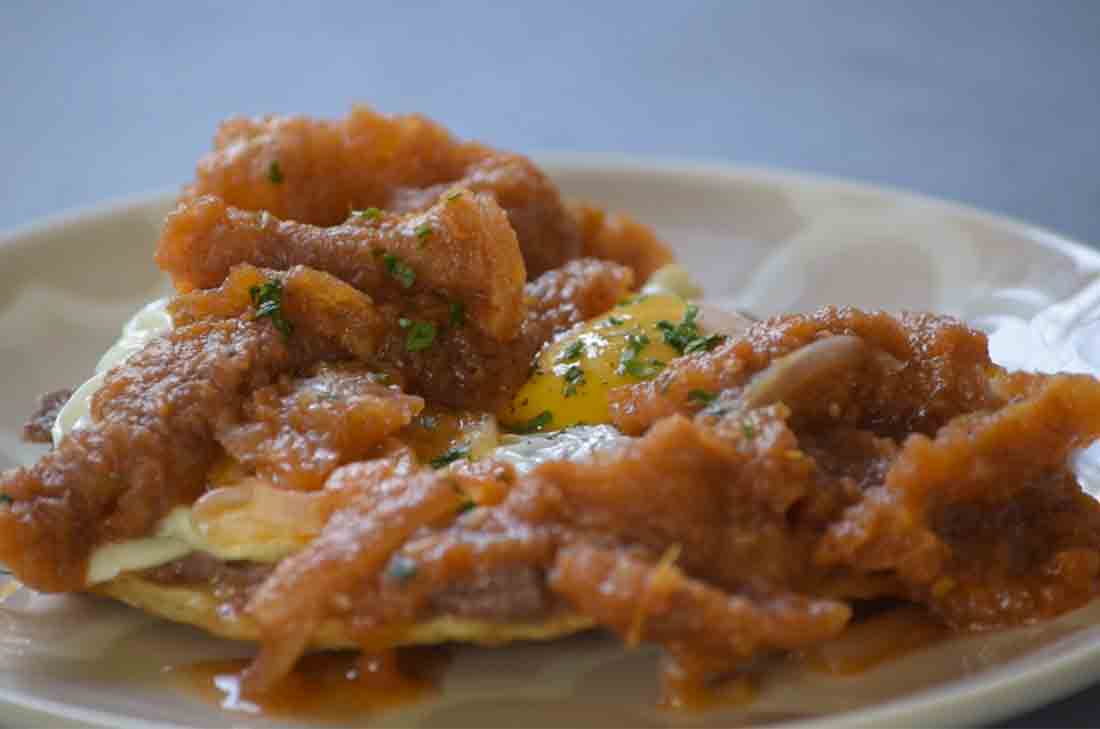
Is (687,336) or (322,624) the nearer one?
(322,624)

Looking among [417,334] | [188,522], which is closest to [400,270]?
[417,334]

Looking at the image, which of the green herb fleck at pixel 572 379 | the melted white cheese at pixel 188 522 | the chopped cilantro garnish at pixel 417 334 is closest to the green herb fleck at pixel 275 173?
the melted white cheese at pixel 188 522

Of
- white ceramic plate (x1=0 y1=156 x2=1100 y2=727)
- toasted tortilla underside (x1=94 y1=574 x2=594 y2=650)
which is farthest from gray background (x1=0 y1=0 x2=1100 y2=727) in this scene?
toasted tortilla underside (x1=94 y1=574 x2=594 y2=650)

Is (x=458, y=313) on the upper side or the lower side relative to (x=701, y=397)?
upper

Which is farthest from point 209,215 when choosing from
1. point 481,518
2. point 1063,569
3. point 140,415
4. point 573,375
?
point 1063,569

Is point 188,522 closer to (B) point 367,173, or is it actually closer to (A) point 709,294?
(B) point 367,173

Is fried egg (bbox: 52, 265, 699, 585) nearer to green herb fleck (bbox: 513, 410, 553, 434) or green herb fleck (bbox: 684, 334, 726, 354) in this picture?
green herb fleck (bbox: 513, 410, 553, 434)

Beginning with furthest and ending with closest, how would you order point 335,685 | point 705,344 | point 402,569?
point 705,344, point 335,685, point 402,569
